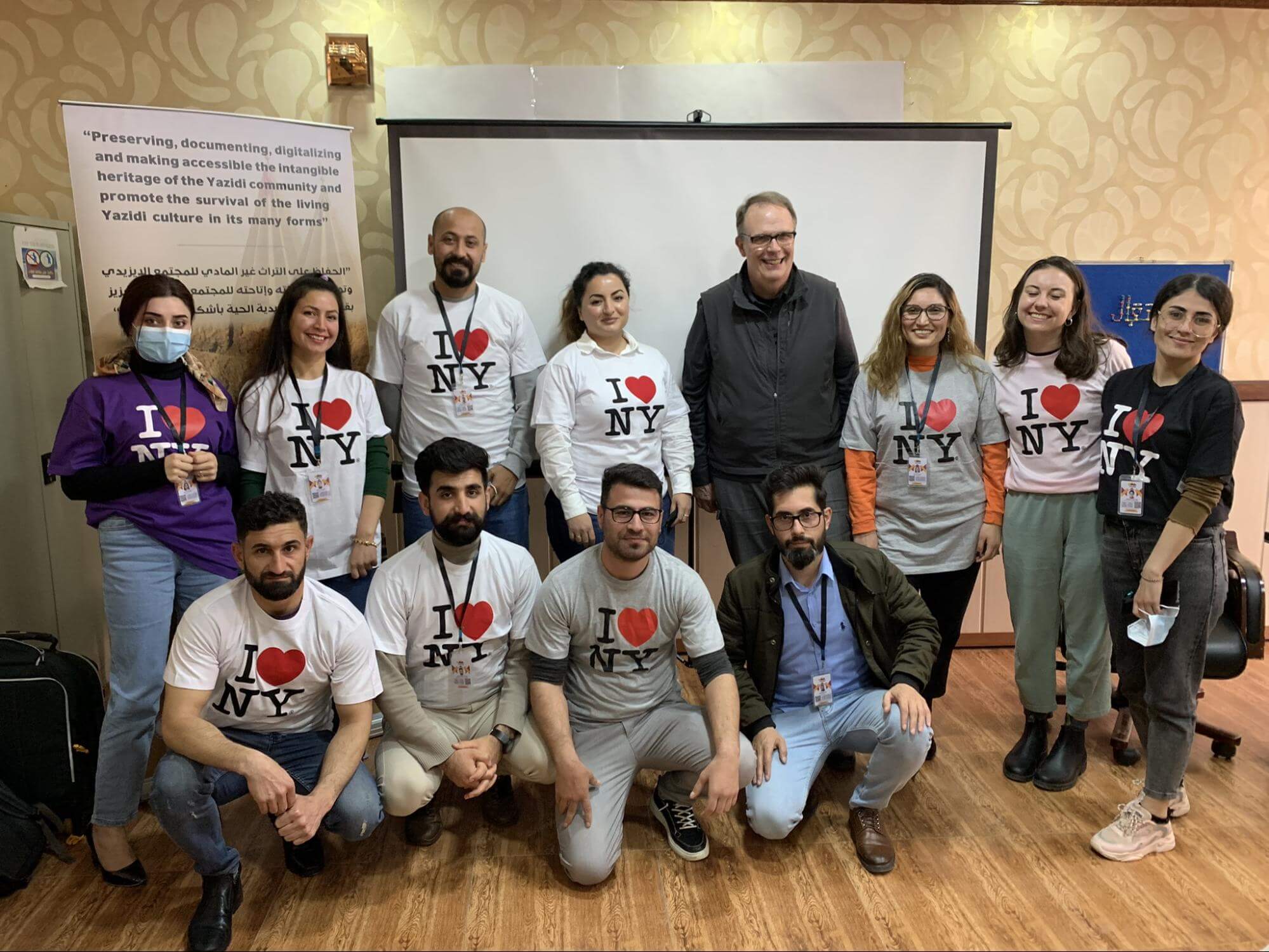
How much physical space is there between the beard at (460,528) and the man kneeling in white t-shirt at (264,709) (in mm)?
291

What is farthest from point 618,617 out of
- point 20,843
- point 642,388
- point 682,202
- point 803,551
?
point 682,202

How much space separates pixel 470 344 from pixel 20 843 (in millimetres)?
1756

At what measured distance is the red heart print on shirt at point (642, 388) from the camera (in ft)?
8.88

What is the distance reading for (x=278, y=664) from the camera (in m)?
2.07

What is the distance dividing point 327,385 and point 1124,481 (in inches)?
86.0

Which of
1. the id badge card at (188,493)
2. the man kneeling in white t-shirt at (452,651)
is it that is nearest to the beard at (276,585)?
the man kneeling in white t-shirt at (452,651)

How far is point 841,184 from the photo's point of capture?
327cm

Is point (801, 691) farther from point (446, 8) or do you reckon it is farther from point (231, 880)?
point (446, 8)

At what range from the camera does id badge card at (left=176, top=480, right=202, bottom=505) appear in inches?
88.6

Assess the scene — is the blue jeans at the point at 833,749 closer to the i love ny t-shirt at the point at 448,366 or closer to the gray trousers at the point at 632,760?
the gray trousers at the point at 632,760

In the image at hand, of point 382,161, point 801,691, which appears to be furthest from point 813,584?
point 382,161

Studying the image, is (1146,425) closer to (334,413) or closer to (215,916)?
(334,413)

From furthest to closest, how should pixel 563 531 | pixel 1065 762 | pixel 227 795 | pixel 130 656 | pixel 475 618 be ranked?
pixel 563 531, pixel 1065 762, pixel 475 618, pixel 130 656, pixel 227 795

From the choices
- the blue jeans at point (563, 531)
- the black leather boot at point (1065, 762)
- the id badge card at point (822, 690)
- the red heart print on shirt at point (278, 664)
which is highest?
the blue jeans at point (563, 531)
